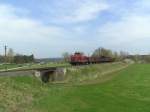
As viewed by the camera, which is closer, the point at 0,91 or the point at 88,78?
the point at 0,91

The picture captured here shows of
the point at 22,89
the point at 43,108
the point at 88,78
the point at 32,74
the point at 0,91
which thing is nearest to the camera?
the point at 43,108

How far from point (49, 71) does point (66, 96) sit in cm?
2074

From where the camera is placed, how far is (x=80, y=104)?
2545 cm

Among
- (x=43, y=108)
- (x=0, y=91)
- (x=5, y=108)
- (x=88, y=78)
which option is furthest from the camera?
(x=88, y=78)

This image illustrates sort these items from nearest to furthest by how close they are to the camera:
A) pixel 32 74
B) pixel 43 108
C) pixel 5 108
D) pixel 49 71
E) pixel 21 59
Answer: pixel 5 108 → pixel 43 108 → pixel 32 74 → pixel 49 71 → pixel 21 59

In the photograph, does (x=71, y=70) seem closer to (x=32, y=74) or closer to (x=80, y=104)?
(x=32, y=74)

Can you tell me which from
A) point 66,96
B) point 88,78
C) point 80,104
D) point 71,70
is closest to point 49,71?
point 71,70

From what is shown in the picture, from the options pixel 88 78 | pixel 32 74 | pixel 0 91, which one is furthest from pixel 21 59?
pixel 0 91

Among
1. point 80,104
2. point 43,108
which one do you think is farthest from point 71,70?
point 43,108

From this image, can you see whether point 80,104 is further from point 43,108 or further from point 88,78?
point 88,78

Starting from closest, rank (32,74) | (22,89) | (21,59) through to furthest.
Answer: (22,89) → (32,74) → (21,59)

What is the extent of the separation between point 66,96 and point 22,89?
3520mm

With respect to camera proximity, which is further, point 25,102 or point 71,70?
point 71,70

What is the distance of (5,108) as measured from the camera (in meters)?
20.5
